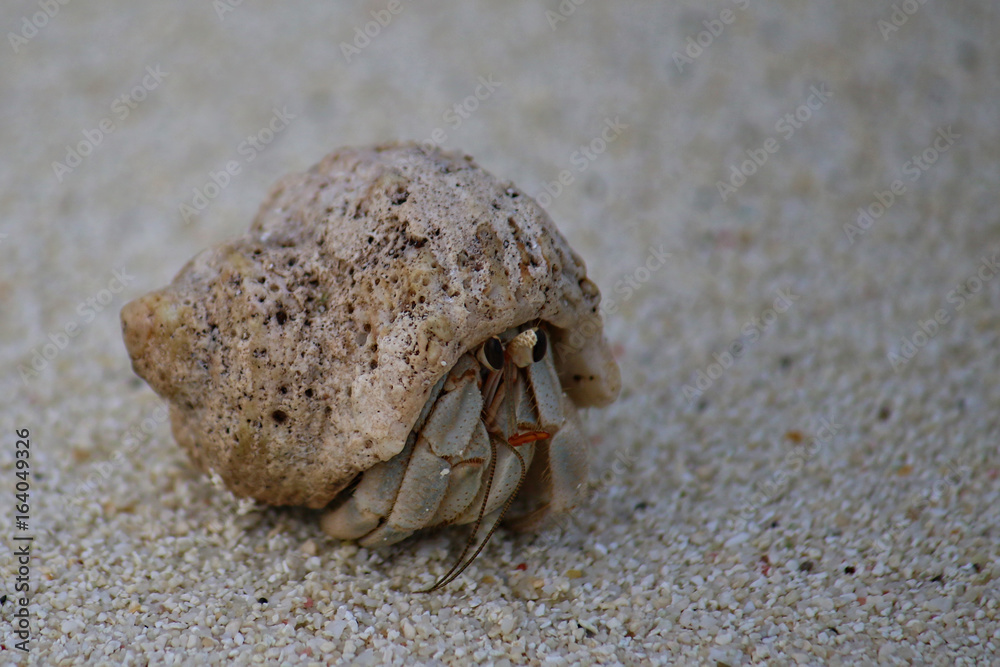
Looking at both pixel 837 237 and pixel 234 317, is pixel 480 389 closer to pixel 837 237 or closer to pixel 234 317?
pixel 234 317

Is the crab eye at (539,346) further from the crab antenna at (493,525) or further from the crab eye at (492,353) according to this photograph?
the crab antenna at (493,525)

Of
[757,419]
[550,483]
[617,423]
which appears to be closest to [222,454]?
[550,483]

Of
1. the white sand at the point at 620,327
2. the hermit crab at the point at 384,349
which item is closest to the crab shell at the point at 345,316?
the hermit crab at the point at 384,349

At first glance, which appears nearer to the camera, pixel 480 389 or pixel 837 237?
pixel 480 389

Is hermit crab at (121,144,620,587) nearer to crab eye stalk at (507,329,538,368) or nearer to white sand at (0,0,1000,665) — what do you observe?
crab eye stalk at (507,329,538,368)

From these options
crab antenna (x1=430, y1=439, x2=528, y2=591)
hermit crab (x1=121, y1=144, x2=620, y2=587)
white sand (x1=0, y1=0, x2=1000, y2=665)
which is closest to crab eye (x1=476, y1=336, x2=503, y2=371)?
hermit crab (x1=121, y1=144, x2=620, y2=587)

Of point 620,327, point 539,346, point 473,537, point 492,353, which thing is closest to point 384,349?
point 492,353

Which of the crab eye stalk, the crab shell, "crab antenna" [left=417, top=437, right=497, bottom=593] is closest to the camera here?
the crab shell
